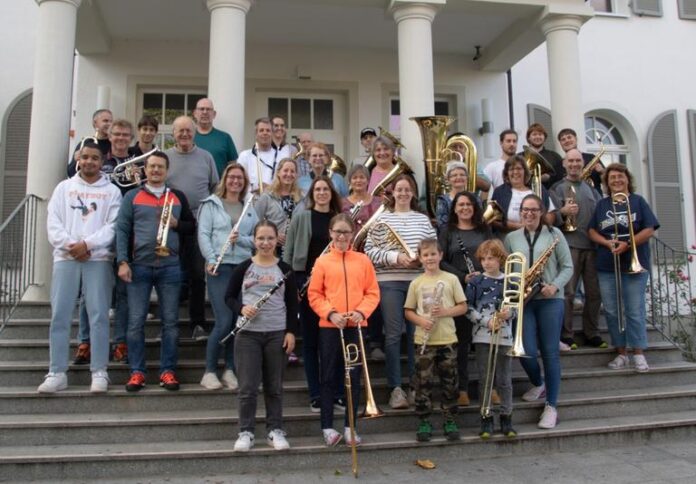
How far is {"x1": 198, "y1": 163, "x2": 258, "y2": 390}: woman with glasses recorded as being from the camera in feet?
15.6

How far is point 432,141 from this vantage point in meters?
6.15

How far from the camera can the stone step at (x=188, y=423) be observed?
433cm

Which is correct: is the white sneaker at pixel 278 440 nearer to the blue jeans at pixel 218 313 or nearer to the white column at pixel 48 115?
the blue jeans at pixel 218 313

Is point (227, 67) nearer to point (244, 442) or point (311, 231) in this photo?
point (311, 231)

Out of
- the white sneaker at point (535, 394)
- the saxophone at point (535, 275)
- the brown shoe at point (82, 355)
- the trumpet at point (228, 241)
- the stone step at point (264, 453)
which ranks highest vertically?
the trumpet at point (228, 241)

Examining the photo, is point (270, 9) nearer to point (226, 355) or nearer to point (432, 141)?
point (432, 141)

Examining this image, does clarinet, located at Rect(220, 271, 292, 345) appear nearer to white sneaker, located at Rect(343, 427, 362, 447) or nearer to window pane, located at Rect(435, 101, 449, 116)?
white sneaker, located at Rect(343, 427, 362, 447)

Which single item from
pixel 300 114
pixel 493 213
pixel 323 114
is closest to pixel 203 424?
pixel 493 213

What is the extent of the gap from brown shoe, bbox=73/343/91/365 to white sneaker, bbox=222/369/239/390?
1.23 m

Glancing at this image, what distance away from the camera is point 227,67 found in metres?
6.70

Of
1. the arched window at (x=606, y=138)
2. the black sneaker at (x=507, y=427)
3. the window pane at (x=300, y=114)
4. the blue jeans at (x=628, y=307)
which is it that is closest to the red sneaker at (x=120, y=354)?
the black sneaker at (x=507, y=427)

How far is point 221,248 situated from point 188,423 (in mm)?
1379

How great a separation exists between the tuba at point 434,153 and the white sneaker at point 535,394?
6.37 feet

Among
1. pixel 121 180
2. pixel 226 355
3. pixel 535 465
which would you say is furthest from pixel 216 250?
pixel 535 465
